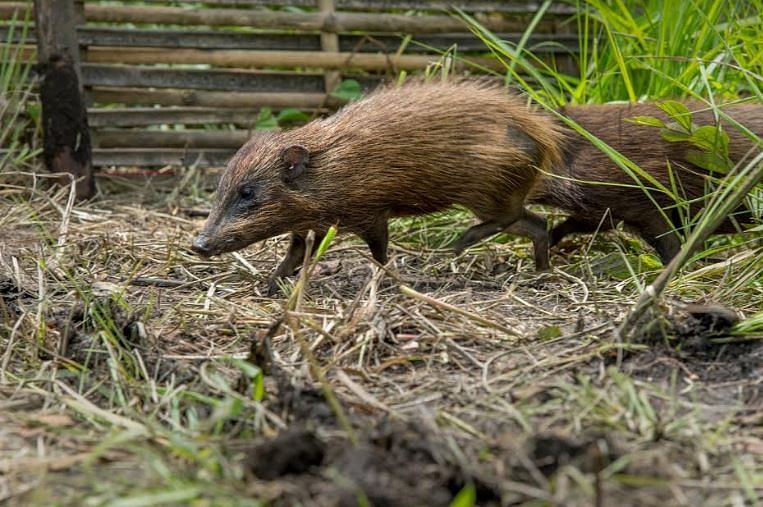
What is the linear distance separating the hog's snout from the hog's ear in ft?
1.50

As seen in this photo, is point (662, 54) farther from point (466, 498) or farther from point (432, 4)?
point (466, 498)

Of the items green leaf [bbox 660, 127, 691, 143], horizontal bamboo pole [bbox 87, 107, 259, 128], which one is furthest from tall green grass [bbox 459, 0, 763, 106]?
horizontal bamboo pole [bbox 87, 107, 259, 128]

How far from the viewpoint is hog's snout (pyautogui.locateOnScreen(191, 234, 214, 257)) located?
473 cm

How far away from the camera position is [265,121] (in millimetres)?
7246

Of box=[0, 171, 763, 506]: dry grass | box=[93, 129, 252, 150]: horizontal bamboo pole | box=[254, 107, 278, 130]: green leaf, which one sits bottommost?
box=[93, 129, 252, 150]: horizontal bamboo pole

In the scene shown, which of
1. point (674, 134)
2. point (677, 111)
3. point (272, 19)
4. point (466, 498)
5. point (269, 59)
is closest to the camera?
point (466, 498)

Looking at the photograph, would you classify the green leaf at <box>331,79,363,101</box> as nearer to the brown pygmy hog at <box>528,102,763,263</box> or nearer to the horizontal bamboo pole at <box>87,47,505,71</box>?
the horizontal bamboo pole at <box>87,47,505,71</box>

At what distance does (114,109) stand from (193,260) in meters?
2.33

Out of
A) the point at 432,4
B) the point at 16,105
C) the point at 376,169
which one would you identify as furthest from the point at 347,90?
the point at 376,169

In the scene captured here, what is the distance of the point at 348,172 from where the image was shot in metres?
4.88

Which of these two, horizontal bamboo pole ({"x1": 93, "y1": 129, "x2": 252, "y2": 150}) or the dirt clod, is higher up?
the dirt clod

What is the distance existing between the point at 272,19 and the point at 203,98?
711 mm

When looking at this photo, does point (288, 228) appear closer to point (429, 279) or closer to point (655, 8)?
point (429, 279)

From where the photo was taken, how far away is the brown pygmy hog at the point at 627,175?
4973 millimetres
